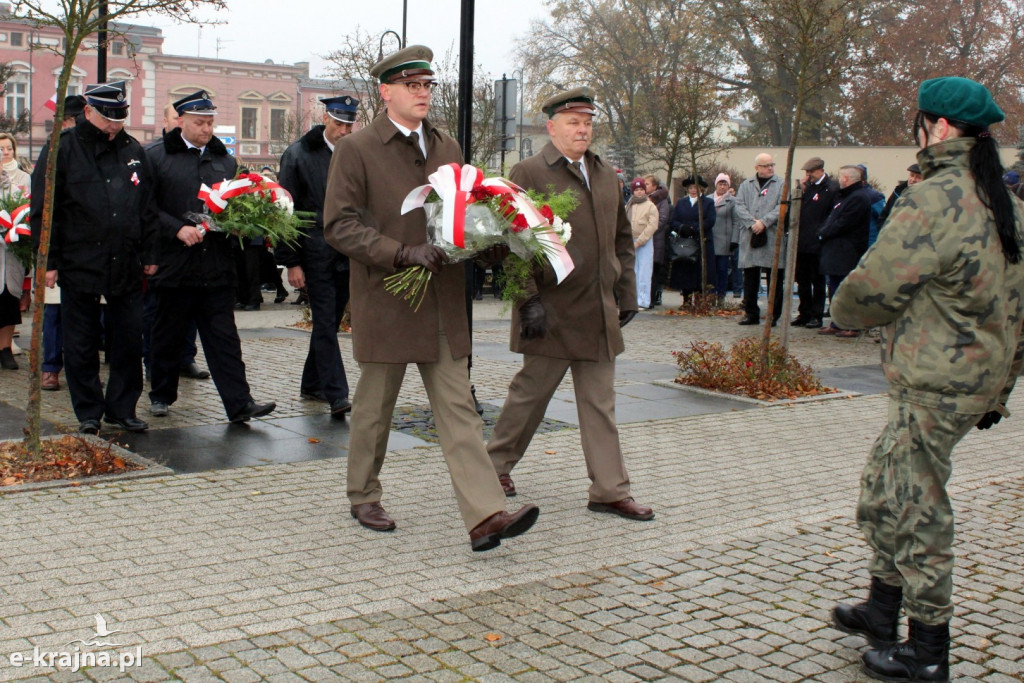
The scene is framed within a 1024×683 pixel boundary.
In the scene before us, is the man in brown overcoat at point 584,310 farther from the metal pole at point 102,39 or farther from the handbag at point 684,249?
the handbag at point 684,249

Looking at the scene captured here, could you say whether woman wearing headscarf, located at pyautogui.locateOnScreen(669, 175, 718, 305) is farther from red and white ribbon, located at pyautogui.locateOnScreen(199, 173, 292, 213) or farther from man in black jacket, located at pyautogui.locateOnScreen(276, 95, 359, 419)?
red and white ribbon, located at pyautogui.locateOnScreen(199, 173, 292, 213)

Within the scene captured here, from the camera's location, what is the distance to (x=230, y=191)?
7.80 m

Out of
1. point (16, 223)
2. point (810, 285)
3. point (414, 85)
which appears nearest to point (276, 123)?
point (810, 285)

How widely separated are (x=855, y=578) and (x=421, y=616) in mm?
1920

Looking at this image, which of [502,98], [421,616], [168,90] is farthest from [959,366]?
[168,90]

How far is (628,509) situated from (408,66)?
240 centimetres

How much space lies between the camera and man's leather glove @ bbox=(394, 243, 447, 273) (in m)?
5.08

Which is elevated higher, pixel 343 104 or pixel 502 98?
pixel 502 98

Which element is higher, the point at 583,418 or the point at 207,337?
the point at 207,337

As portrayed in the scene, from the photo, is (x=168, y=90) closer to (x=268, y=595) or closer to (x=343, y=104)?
(x=343, y=104)

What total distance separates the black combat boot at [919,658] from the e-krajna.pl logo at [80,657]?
2.52 m

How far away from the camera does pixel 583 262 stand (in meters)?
5.99

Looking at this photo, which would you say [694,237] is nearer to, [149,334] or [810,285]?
[810,285]

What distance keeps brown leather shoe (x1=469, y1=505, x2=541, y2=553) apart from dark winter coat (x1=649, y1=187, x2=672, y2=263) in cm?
1253
